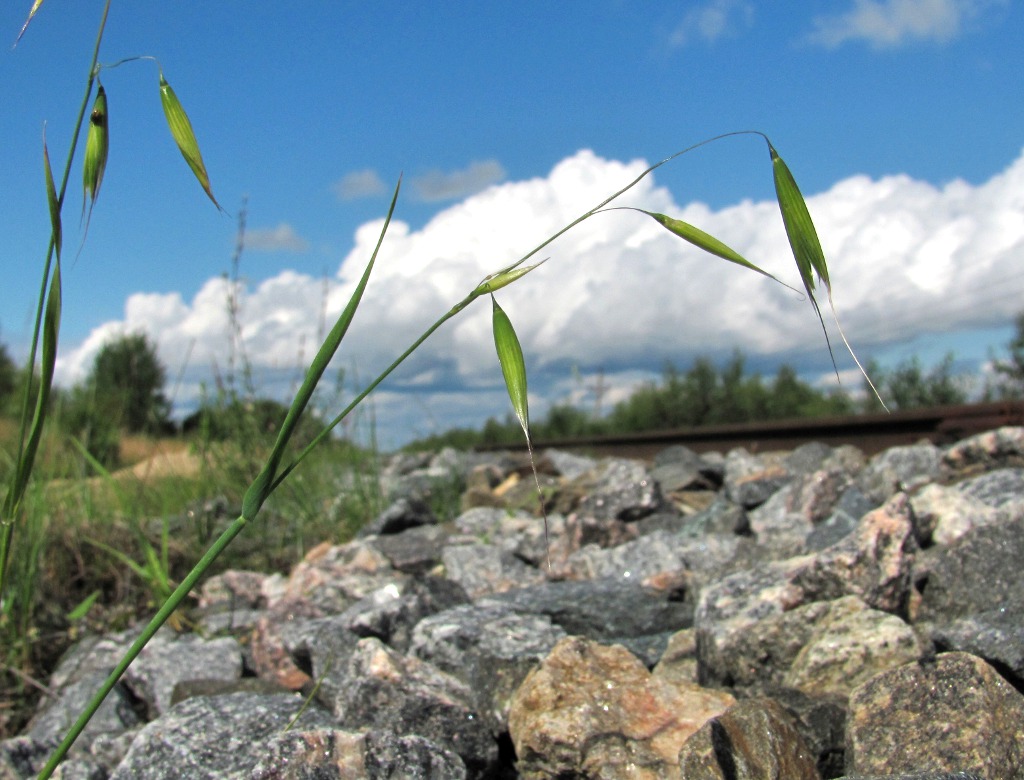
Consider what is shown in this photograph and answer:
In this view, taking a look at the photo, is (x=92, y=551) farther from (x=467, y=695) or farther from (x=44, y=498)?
(x=467, y=695)

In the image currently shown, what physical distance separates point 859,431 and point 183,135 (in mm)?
5942

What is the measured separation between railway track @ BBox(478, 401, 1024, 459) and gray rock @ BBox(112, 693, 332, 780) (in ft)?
15.2

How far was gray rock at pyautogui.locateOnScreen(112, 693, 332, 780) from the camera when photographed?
185 cm

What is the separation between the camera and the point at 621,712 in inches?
72.3

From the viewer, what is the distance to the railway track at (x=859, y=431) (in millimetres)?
5500

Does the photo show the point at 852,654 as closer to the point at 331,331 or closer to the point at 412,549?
the point at 331,331

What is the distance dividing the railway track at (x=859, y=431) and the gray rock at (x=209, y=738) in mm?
4620

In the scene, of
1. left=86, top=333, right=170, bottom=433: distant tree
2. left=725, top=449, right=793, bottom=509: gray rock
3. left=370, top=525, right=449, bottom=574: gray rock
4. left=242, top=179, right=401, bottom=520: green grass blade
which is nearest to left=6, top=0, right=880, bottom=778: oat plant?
left=242, top=179, right=401, bottom=520: green grass blade

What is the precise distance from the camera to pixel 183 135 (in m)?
1.07

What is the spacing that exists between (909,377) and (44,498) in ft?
43.5

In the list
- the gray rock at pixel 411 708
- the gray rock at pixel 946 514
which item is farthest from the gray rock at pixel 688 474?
the gray rock at pixel 411 708

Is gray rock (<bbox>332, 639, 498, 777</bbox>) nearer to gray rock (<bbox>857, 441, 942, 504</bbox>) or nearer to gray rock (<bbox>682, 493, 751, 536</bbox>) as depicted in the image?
gray rock (<bbox>682, 493, 751, 536</bbox>)

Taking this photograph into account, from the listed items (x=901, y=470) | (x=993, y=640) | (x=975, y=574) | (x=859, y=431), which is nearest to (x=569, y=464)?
(x=859, y=431)

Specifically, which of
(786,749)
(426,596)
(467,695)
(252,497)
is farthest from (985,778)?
(426,596)
